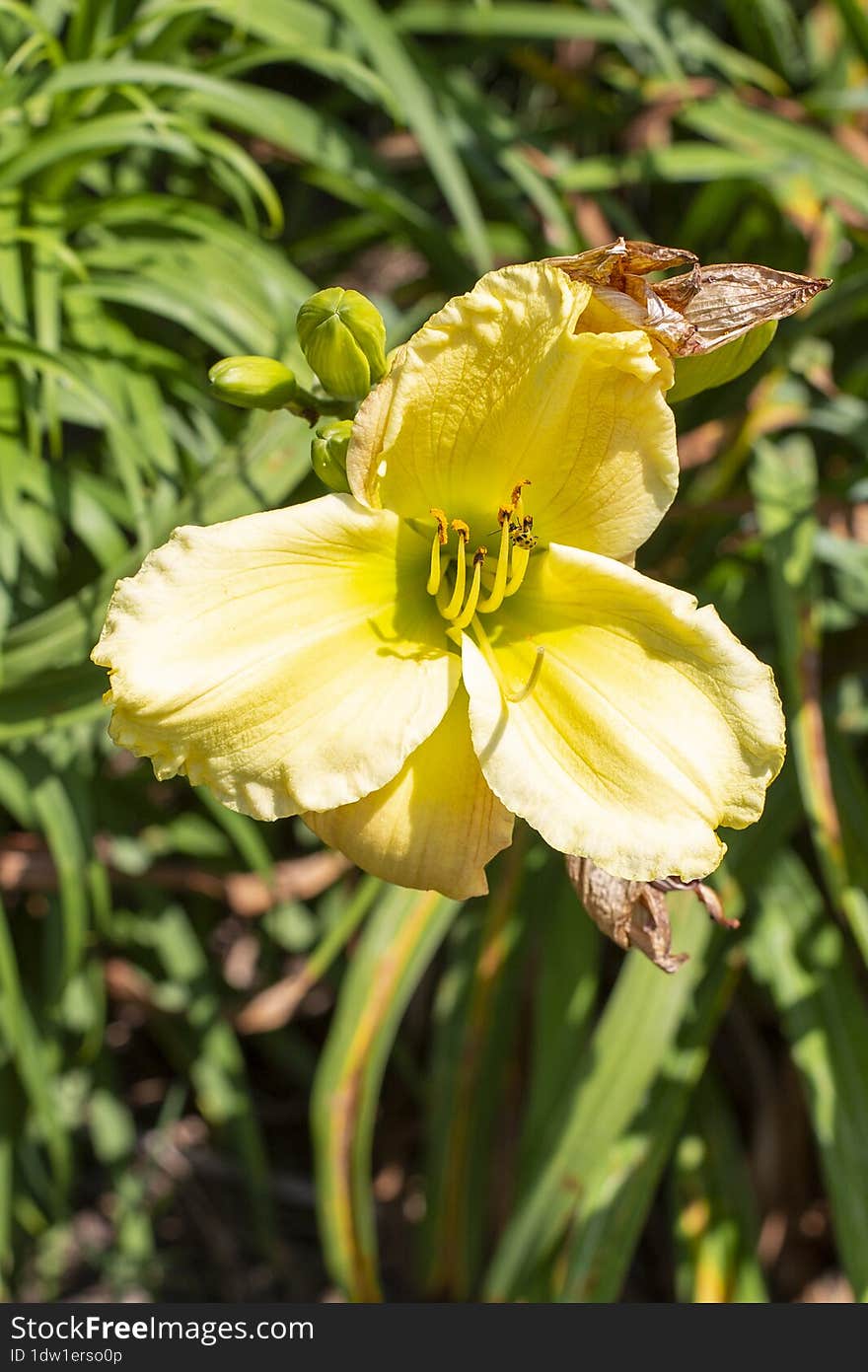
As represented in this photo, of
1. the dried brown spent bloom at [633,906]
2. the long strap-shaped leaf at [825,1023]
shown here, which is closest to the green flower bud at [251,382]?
the dried brown spent bloom at [633,906]

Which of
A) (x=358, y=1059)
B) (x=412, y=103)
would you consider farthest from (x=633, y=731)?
(x=412, y=103)

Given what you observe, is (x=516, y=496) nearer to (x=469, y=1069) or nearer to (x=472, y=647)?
(x=472, y=647)

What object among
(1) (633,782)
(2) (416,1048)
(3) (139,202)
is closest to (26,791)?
(3) (139,202)

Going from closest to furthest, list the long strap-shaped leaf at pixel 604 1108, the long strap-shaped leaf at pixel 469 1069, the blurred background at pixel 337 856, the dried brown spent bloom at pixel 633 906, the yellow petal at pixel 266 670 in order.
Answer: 1. the yellow petal at pixel 266 670
2. the dried brown spent bloom at pixel 633 906
3. the blurred background at pixel 337 856
4. the long strap-shaped leaf at pixel 604 1108
5. the long strap-shaped leaf at pixel 469 1069

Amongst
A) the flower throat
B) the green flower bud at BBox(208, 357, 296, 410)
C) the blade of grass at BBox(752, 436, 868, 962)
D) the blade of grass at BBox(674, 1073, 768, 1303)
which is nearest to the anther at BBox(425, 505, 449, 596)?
the flower throat

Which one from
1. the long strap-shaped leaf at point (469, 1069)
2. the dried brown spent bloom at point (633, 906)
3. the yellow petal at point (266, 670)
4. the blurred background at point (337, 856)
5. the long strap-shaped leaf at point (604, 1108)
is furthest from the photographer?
the long strap-shaped leaf at point (469, 1069)

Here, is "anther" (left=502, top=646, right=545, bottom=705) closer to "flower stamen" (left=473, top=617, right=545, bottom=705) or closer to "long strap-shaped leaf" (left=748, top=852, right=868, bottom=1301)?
"flower stamen" (left=473, top=617, right=545, bottom=705)

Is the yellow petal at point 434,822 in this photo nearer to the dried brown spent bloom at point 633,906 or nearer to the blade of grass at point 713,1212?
the dried brown spent bloom at point 633,906
